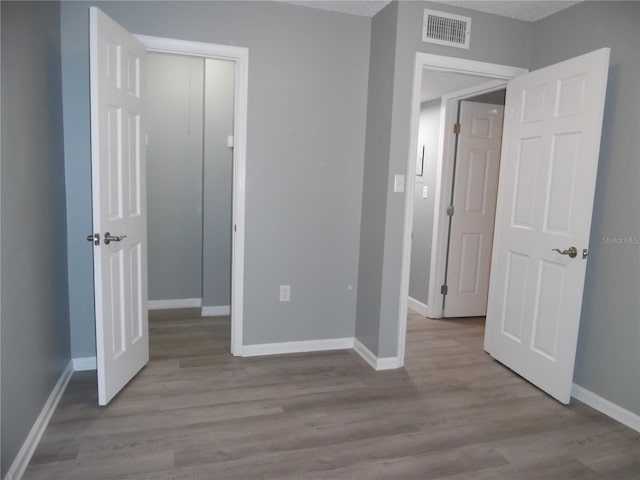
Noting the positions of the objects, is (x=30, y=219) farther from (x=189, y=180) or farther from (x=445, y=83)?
(x=445, y=83)

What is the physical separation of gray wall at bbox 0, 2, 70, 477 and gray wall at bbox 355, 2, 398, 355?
1977mm

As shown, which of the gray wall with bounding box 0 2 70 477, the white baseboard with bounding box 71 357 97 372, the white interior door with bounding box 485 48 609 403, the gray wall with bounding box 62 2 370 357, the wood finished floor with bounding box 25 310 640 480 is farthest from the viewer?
the white baseboard with bounding box 71 357 97 372

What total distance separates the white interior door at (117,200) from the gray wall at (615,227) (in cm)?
277

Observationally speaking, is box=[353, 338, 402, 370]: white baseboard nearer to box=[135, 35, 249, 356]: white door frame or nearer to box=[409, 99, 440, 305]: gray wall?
box=[135, 35, 249, 356]: white door frame

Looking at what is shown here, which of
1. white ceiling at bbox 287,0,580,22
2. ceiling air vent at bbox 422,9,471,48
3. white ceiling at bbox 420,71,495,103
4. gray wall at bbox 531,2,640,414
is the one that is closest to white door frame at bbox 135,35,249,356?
white ceiling at bbox 287,0,580,22

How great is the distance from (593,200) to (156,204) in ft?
11.7

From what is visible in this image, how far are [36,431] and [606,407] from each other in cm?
307

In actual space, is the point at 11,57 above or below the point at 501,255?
above

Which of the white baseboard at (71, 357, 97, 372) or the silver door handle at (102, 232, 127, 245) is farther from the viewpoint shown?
the white baseboard at (71, 357, 97, 372)

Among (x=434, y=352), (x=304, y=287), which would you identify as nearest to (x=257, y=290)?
(x=304, y=287)

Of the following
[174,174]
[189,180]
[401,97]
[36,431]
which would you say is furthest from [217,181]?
[36,431]

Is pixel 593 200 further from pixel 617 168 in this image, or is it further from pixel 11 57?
pixel 11 57

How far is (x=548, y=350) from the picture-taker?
2736mm

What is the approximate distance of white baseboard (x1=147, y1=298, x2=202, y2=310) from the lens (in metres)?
4.24
